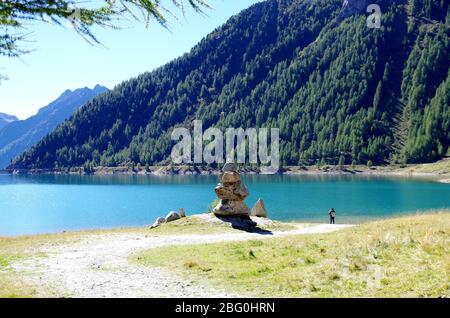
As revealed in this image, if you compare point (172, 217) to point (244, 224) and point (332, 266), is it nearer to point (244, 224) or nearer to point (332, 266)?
point (244, 224)

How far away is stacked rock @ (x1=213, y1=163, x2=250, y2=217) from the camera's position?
45438 mm

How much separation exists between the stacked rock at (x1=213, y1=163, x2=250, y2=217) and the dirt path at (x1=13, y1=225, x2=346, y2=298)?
1173 centimetres

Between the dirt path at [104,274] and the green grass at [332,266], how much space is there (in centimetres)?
118


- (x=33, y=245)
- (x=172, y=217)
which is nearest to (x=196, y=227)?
(x=172, y=217)

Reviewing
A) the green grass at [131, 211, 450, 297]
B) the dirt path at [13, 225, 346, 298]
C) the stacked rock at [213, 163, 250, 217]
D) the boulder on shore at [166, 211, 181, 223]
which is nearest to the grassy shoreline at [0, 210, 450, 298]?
the green grass at [131, 211, 450, 297]

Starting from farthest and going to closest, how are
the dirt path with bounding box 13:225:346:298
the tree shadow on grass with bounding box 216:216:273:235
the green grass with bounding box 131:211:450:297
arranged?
the tree shadow on grass with bounding box 216:216:273:235, the dirt path with bounding box 13:225:346:298, the green grass with bounding box 131:211:450:297

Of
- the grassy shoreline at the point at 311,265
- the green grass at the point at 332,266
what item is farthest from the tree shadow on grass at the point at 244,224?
the green grass at the point at 332,266

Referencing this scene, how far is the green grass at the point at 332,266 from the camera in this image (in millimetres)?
16078

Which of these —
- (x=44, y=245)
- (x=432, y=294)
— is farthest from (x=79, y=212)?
(x=432, y=294)

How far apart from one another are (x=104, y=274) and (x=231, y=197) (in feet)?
83.9

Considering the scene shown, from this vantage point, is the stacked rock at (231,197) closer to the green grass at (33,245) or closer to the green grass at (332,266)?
the green grass at (33,245)

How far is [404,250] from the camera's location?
20.5 metres

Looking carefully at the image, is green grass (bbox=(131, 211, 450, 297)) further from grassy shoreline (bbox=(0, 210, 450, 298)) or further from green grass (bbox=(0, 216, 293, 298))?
green grass (bbox=(0, 216, 293, 298))
